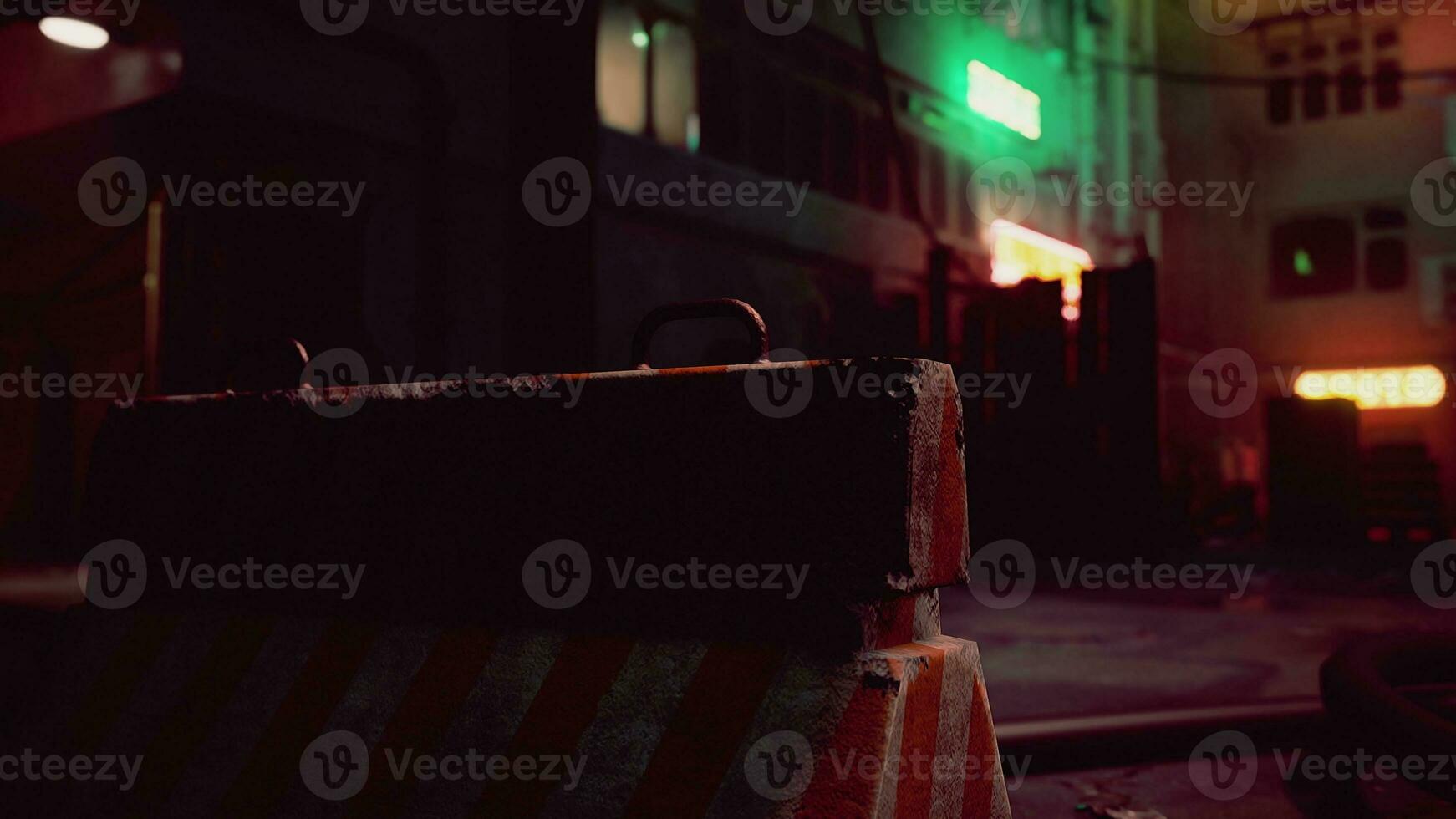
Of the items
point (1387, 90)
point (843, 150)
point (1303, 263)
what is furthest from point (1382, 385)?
point (843, 150)

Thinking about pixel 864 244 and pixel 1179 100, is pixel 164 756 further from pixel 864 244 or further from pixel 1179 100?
pixel 1179 100

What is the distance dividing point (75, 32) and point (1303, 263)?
2291 cm

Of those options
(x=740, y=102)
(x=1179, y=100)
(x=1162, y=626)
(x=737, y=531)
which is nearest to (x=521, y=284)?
(x=737, y=531)

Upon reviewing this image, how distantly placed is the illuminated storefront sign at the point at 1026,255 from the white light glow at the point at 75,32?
12861 millimetres

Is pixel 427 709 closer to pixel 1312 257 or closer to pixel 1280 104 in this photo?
pixel 1312 257

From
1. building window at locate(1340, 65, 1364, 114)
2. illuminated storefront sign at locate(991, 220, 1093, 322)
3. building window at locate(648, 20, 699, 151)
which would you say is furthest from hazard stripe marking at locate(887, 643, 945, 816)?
building window at locate(1340, 65, 1364, 114)

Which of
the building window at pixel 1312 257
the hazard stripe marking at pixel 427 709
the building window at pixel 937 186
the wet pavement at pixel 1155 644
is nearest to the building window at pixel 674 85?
the building window at pixel 937 186

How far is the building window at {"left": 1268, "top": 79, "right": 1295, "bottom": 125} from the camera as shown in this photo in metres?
22.1

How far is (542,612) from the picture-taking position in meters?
1.92

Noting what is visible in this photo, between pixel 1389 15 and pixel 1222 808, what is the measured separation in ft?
77.0

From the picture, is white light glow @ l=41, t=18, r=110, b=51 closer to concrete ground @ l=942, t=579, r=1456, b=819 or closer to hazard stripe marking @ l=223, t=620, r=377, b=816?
hazard stripe marking @ l=223, t=620, r=377, b=816

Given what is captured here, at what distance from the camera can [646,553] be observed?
5.90 ft

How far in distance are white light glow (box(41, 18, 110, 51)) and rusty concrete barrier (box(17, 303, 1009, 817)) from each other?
514 centimetres

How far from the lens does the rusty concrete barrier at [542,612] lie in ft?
5.18
